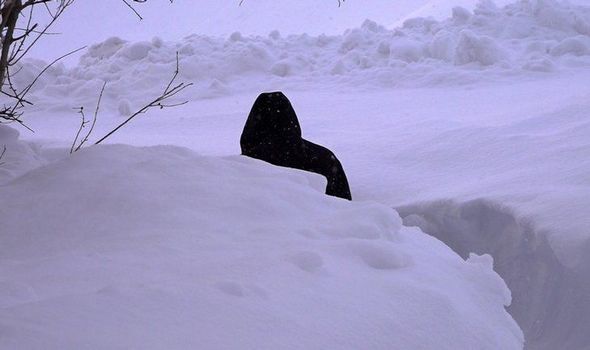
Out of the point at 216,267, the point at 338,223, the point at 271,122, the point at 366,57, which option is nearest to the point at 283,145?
the point at 271,122

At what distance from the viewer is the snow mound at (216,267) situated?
3.99ft

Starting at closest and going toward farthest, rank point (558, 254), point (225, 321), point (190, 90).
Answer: point (225, 321) < point (558, 254) < point (190, 90)

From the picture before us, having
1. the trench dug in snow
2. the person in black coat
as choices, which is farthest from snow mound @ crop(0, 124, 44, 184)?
the trench dug in snow

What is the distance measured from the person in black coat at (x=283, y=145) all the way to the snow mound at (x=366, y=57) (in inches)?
153

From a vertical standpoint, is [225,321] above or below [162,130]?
above

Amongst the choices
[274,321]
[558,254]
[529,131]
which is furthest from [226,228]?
[529,131]

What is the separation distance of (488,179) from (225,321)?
8.35 feet

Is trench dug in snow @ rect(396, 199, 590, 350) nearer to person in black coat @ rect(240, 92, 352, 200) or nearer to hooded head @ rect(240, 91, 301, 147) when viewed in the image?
person in black coat @ rect(240, 92, 352, 200)

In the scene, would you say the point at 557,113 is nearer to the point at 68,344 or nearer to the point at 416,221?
the point at 416,221

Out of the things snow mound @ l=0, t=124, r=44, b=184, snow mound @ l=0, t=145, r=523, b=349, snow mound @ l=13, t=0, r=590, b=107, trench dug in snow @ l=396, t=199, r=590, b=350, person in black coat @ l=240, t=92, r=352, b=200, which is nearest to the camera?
snow mound @ l=0, t=145, r=523, b=349

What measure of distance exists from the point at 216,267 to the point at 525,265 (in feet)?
6.49

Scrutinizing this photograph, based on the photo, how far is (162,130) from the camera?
5.93 metres

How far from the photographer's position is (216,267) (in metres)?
1.51

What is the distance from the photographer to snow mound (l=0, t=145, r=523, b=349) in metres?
1.21
